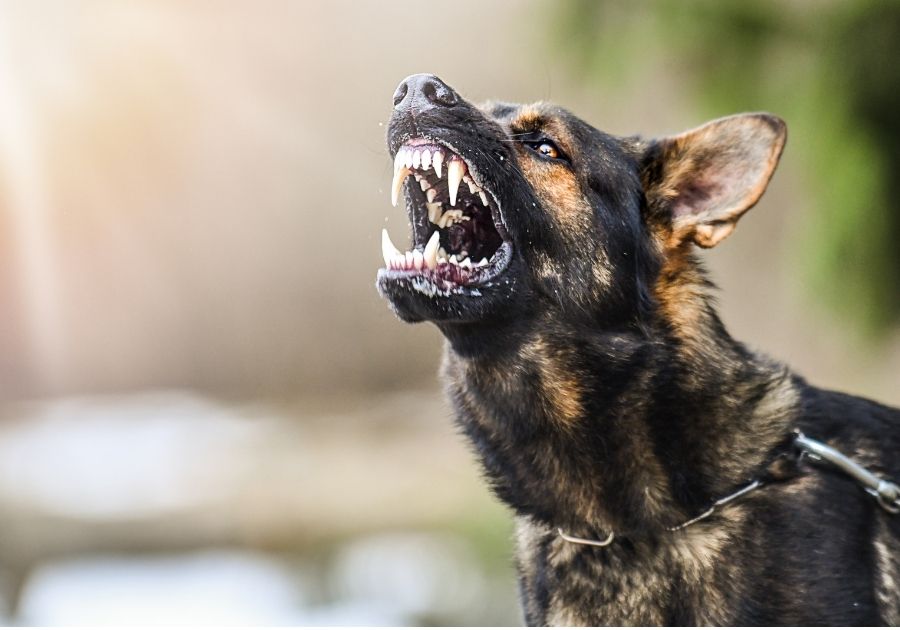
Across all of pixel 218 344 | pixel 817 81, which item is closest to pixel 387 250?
pixel 817 81

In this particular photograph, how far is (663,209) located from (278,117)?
4.87 m

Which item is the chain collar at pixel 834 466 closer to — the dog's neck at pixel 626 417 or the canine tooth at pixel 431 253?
the dog's neck at pixel 626 417

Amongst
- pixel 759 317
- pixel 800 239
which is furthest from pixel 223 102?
pixel 800 239

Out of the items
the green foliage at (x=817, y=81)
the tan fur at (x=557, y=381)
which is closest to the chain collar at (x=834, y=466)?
the tan fur at (x=557, y=381)

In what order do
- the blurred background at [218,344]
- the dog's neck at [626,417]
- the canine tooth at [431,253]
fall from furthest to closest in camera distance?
the blurred background at [218,344] → the dog's neck at [626,417] → the canine tooth at [431,253]

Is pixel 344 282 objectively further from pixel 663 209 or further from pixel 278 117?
pixel 663 209

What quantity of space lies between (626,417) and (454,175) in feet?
2.14

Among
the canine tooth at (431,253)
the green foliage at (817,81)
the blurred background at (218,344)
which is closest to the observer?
the canine tooth at (431,253)

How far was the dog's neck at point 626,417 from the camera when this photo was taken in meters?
2.20

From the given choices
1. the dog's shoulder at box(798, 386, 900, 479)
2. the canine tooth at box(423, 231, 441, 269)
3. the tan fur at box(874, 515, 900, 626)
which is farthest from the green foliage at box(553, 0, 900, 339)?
the canine tooth at box(423, 231, 441, 269)

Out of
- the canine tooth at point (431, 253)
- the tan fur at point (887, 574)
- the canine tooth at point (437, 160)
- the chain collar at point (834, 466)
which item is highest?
the canine tooth at point (437, 160)

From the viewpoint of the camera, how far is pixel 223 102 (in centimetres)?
696

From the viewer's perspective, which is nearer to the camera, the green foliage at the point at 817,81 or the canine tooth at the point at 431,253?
the canine tooth at the point at 431,253

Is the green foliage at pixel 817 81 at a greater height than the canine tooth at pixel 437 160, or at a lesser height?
greater
